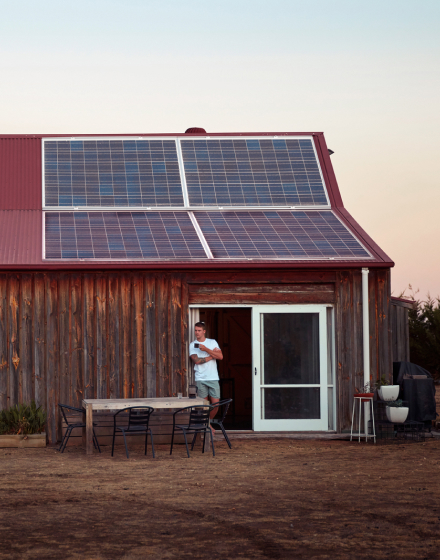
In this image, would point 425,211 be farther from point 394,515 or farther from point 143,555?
point 143,555

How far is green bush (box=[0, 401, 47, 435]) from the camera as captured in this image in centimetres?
1039

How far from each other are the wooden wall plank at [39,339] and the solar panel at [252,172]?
3307mm

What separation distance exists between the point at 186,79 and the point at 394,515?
13.9m

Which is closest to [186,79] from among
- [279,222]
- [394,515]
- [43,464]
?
[279,222]

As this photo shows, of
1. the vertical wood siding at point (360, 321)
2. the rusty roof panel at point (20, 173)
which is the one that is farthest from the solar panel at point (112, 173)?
the vertical wood siding at point (360, 321)

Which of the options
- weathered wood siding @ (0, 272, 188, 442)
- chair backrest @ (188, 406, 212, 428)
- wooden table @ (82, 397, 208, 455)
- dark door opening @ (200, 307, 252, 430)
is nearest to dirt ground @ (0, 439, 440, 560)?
wooden table @ (82, 397, 208, 455)

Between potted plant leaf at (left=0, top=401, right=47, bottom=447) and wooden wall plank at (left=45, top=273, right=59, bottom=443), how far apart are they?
246 millimetres

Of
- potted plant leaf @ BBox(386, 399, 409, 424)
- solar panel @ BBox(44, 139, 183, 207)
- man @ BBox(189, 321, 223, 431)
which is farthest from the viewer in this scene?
solar panel @ BBox(44, 139, 183, 207)

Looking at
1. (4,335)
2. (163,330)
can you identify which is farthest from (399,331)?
(4,335)

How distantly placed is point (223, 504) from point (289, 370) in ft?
16.2

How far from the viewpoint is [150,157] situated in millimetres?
13781

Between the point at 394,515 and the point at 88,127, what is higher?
the point at 88,127

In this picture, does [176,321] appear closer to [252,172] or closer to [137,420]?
[137,420]

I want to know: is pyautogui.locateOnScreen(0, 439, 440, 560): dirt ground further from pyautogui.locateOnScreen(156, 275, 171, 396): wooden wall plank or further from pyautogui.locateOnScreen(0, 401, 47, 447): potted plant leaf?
pyautogui.locateOnScreen(156, 275, 171, 396): wooden wall plank
